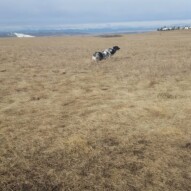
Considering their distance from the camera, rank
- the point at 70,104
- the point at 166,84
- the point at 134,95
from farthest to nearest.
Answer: the point at 166,84
the point at 134,95
the point at 70,104

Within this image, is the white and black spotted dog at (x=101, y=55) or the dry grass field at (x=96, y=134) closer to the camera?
the dry grass field at (x=96, y=134)

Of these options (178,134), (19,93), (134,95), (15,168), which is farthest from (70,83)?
(15,168)

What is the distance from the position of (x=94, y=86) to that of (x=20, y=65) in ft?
29.2

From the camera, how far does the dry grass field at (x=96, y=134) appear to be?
6.54m

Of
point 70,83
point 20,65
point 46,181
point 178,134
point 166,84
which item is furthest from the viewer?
point 20,65

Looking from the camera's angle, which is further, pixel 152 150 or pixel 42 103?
pixel 42 103

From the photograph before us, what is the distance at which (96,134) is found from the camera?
8695 mm

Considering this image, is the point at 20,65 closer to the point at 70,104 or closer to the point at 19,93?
the point at 19,93

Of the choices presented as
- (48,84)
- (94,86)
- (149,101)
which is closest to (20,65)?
(48,84)

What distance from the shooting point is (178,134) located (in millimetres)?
8539

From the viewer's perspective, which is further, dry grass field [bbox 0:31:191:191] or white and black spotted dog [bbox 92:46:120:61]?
white and black spotted dog [bbox 92:46:120:61]

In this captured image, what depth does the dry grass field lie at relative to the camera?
6.54 meters

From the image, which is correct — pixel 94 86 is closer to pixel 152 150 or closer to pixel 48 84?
pixel 48 84

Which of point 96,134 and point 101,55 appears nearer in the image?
point 96,134
